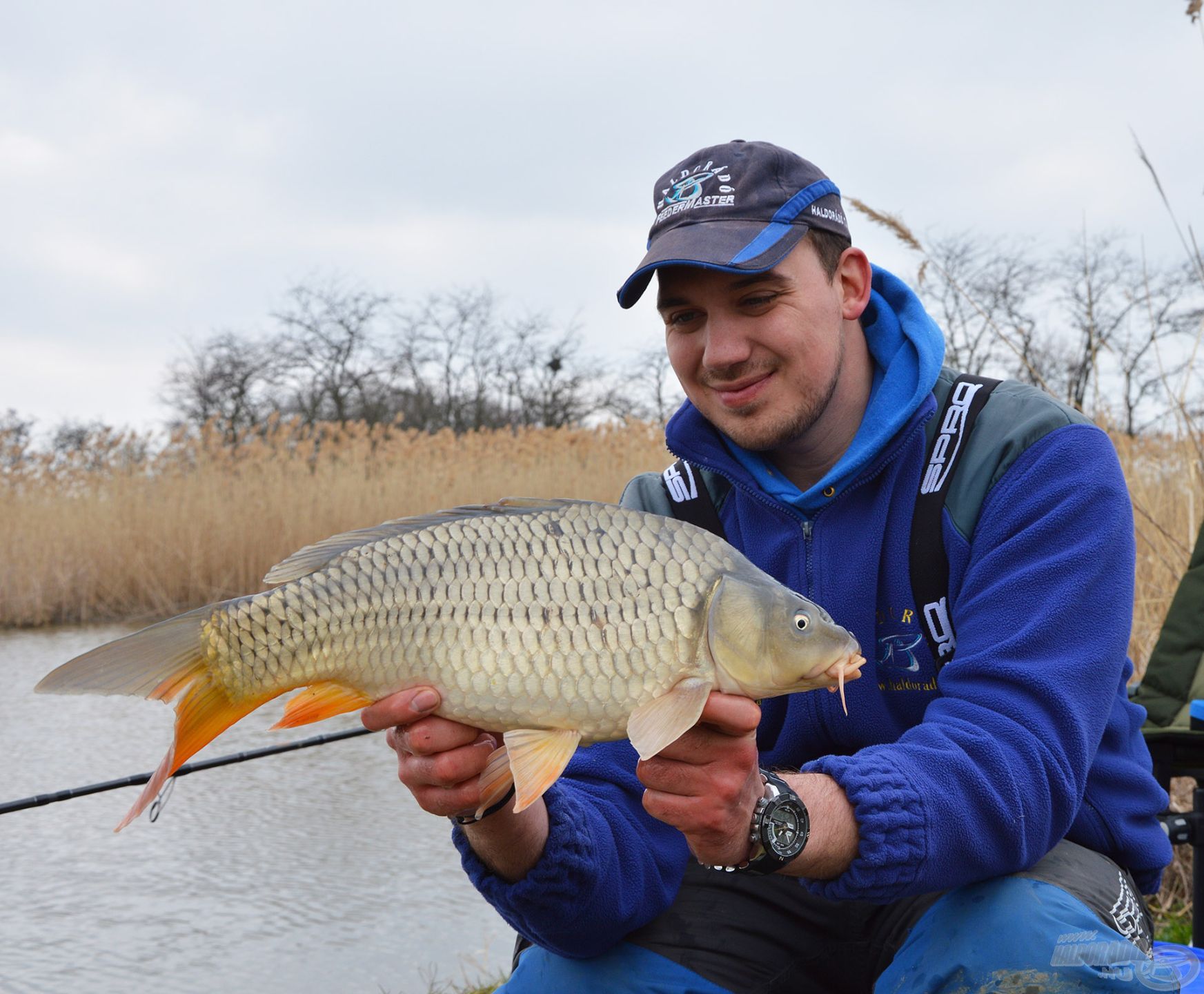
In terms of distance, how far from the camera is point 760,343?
1457 millimetres

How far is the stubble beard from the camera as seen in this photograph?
1.48 m

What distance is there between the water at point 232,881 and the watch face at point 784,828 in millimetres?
994

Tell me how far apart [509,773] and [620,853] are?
340mm

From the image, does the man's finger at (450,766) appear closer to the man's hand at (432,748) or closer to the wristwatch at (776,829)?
the man's hand at (432,748)

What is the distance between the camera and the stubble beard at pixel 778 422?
1478mm

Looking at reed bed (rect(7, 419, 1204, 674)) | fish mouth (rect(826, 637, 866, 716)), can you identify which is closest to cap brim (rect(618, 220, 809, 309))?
fish mouth (rect(826, 637, 866, 716))

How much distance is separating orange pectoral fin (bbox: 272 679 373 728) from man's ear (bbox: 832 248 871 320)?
2.80 ft

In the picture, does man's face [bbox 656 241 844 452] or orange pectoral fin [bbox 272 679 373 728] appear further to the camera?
man's face [bbox 656 241 844 452]

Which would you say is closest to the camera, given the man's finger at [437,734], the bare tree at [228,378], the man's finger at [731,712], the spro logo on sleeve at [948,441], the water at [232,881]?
the man's finger at [731,712]

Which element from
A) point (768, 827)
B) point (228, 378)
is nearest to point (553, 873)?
point (768, 827)

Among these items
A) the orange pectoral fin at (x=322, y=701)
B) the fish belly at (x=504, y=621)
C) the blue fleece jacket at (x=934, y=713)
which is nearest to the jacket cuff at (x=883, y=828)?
the blue fleece jacket at (x=934, y=713)

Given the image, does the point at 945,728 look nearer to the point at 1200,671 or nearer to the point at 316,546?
the point at 316,546

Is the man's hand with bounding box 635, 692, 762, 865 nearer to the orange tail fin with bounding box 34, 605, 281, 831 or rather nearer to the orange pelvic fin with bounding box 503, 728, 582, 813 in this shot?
the orange pelvic fin with bounding box 503, 728, 582, 813

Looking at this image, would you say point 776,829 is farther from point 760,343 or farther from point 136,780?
point 136,780
